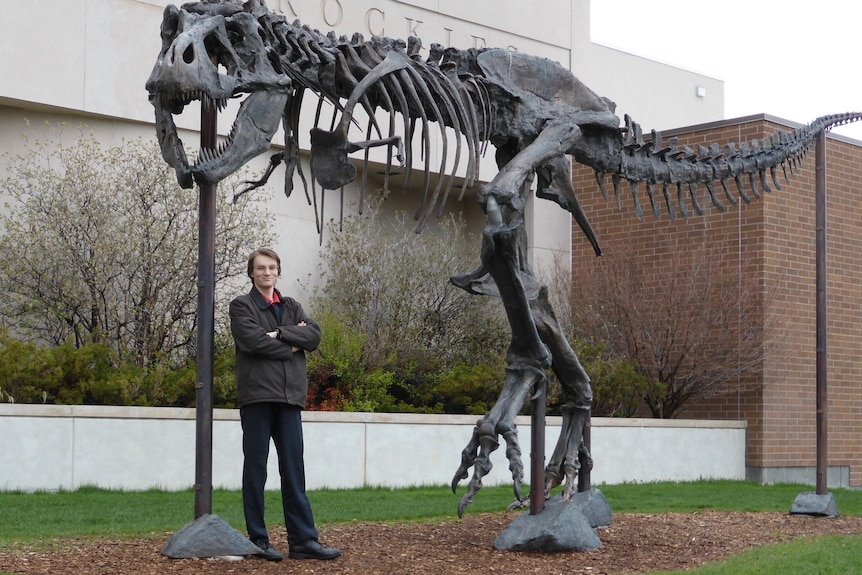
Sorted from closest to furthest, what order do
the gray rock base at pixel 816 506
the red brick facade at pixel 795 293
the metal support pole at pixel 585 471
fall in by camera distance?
the metal support pole at pixel 585 471 → the gray rock base at pixel 816 506 → the red brick facade at pixel 795 293

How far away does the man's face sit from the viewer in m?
8.47

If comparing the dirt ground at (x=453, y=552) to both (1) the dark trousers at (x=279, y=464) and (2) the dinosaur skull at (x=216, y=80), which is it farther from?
(2) the dinosaur skull at (x=216, y=80)

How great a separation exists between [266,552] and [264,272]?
203 cm

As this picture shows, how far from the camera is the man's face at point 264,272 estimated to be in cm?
847

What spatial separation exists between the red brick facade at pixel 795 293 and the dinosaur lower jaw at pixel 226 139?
570 inches

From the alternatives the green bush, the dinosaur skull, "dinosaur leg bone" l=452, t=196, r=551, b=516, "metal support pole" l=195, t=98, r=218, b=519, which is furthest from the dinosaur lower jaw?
the green bush

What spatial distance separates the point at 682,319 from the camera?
2133 cm

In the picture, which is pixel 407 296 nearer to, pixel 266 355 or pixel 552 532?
pixel 552 532

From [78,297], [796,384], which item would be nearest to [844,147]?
[796,384]

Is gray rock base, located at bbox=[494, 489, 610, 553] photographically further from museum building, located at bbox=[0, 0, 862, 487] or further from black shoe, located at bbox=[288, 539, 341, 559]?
museum building, located at bbox=[0, 0, 862, 487]

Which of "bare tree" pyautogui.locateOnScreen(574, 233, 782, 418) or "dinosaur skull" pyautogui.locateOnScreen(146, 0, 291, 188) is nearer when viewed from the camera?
"dinosaur skull" pyautogui.locateOnScreen(146, 0, 291, 188)

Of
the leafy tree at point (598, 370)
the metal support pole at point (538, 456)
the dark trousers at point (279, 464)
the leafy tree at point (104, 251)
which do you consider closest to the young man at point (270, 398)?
the dark trousers at point (279, 464)

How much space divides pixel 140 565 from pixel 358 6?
1610cm

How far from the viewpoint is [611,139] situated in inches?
427
